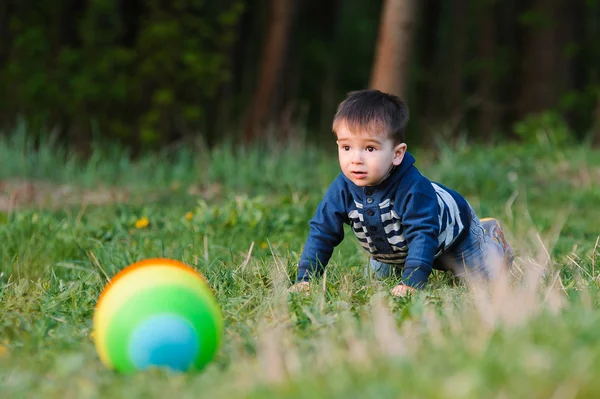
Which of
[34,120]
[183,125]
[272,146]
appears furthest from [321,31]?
[272,146]

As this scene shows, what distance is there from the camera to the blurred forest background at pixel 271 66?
13.2 meters

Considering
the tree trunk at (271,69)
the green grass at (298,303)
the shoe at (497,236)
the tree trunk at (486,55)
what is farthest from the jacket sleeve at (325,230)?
the tree trunk at (486,55)

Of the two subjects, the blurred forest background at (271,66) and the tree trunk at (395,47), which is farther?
the blurred forest background at (271,66)

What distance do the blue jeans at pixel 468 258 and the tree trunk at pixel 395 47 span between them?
5.58 m

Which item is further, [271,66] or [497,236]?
[271,66]

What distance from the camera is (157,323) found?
9.71ft

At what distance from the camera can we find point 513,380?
7.15ft

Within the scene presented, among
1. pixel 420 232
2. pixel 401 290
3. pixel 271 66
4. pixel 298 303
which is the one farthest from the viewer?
pixel 271 66

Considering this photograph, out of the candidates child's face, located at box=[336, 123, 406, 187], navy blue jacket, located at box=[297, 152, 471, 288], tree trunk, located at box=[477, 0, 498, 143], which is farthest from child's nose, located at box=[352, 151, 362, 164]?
tree trunk, located at box=[477, 0, 498, 143]

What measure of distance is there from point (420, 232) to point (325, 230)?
56 cm

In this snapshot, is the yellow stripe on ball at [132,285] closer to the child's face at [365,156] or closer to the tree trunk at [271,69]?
the child's face at [365,156]

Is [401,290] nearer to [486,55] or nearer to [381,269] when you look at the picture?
[381,269]

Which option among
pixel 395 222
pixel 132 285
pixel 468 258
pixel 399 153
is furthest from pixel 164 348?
pixel 468 258

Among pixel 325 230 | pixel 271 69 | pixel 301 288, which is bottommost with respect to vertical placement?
pixel 271 69
